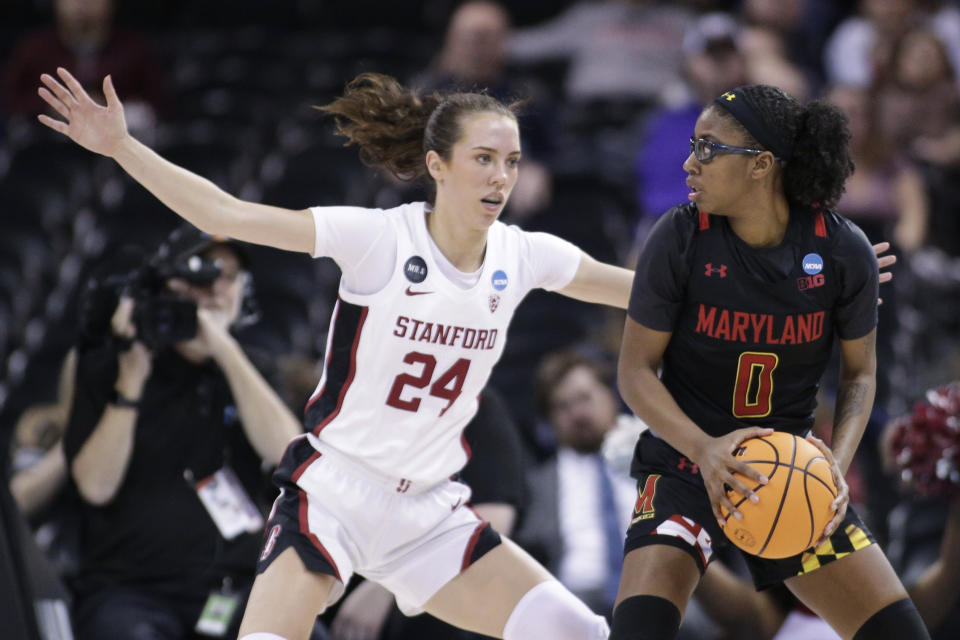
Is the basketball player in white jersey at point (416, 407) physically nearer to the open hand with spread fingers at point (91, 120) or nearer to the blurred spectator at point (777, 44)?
the open hand with spread fingers at point (91, 120)

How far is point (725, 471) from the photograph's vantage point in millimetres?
3531

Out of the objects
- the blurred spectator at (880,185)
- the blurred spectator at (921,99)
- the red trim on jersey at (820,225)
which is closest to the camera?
the red trim on jersey at (820,225)

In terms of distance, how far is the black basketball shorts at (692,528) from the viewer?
12.1 ft

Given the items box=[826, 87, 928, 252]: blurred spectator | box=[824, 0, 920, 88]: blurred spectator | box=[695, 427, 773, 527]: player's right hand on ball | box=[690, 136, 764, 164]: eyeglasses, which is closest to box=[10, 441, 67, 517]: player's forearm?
box=[695, 427, 773, 527]: player's right hand on ball

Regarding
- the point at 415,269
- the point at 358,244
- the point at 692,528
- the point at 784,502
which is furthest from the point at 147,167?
the point at 784,502

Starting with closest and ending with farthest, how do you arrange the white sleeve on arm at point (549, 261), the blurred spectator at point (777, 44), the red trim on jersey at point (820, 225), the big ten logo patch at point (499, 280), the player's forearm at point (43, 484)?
the red trim on jersey at point (820, 225) → the big ten logo patch at point (499, 280) → the white sleeve on arm at point (549, 261) → the player's forearm at point (43, 484) → the blurred spectator at point (777, 44)

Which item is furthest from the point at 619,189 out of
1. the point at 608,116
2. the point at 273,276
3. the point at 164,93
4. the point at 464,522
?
the point at 464,522

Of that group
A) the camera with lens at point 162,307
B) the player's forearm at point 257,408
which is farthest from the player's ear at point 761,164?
the camera with lens at point 162,307

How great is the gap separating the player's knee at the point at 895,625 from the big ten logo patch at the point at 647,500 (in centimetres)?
68

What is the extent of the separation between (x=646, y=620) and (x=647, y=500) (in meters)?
0.42

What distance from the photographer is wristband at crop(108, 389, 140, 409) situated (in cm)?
497

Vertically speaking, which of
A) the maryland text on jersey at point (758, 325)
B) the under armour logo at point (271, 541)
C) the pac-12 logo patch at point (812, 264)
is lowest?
the under armour logo at point (271, 541)

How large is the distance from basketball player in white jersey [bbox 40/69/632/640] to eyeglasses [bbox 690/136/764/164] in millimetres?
646

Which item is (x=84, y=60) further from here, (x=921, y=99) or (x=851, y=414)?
(x=851, y=414)
